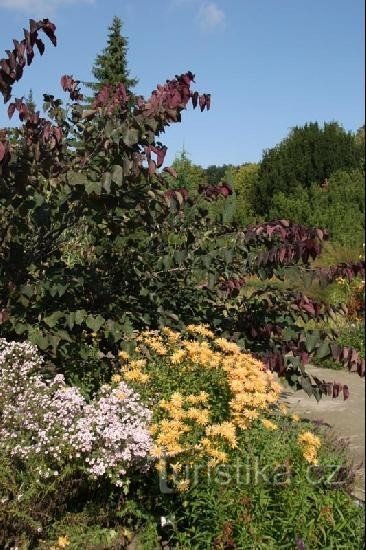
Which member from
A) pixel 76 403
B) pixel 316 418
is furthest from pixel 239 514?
pixel 316 418

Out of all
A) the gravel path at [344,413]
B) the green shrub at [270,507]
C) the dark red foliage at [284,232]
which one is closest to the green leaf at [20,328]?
the green shrub at [270,507]

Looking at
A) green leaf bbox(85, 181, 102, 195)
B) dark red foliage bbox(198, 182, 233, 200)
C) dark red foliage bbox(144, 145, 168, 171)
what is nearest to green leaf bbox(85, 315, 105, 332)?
green leaf bbox(85, 181, 102, 195)

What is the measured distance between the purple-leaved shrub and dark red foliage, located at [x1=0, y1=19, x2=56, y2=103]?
1400 mm

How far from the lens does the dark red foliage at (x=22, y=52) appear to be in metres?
2.88

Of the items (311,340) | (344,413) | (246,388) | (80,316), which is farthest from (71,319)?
(344,413)

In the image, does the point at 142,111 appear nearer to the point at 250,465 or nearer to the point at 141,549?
the point at 250,465

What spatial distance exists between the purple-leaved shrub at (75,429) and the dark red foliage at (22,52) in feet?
4.59

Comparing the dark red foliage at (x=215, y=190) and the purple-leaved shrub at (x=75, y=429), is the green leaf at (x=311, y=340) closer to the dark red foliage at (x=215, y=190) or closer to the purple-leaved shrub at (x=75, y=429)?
the dark red foliage at (x=215, y=190)

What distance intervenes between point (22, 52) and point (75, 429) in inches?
68.8

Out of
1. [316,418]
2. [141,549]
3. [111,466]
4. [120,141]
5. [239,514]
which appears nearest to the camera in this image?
[239,514]

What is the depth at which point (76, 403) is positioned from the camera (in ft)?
8.86

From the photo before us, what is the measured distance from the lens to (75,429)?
2.57 metres

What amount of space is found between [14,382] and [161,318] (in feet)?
2.98

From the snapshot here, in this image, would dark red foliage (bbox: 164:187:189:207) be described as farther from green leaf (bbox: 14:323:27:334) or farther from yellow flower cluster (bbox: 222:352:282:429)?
green leaf (bbox: 14:323:27:334)
